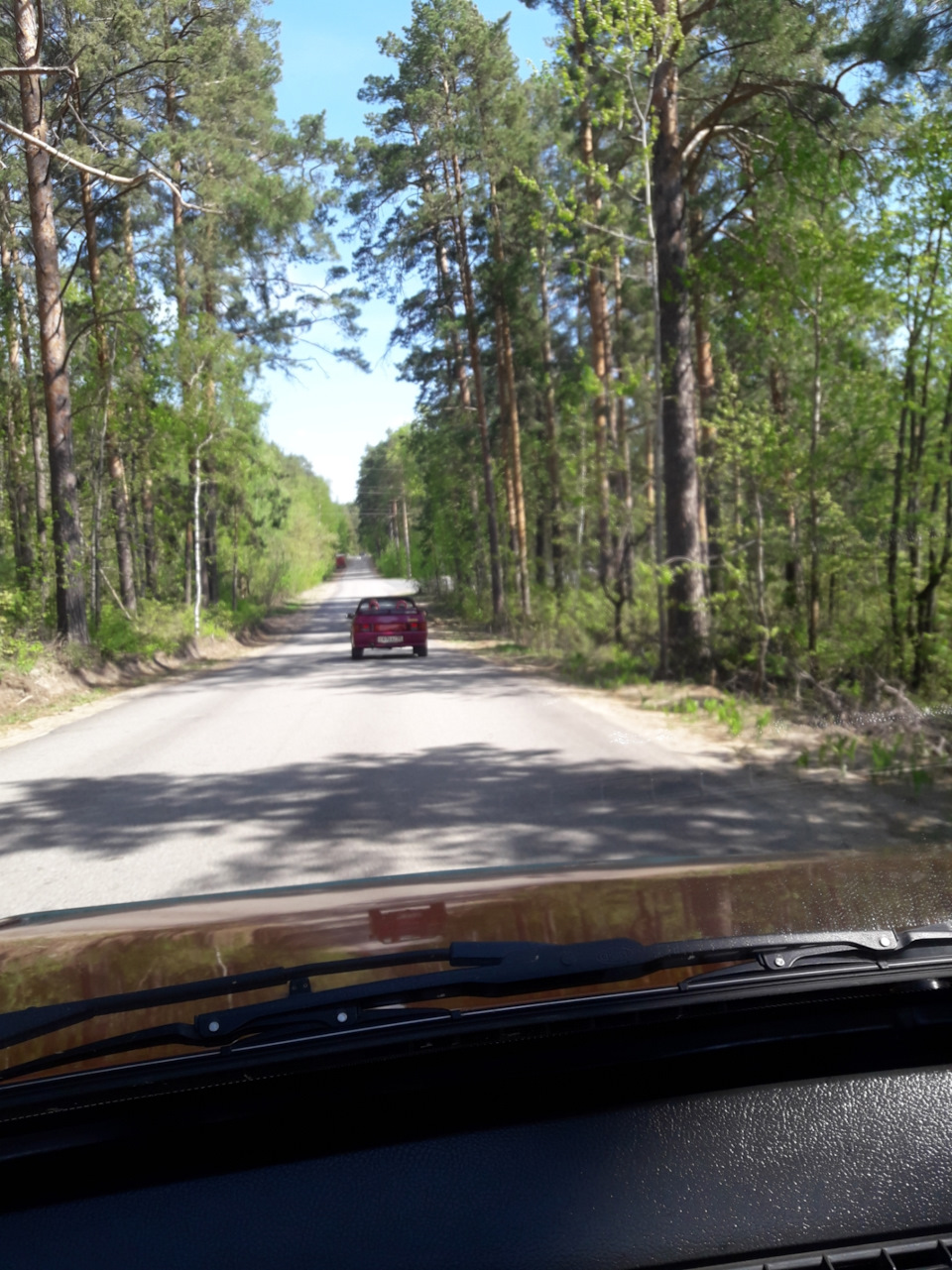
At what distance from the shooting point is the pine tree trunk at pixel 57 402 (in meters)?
19.5

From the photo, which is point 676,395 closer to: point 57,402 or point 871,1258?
point 57,402

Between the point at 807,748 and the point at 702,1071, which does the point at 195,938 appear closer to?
the point at 702,1071

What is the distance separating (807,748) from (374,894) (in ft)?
24.6

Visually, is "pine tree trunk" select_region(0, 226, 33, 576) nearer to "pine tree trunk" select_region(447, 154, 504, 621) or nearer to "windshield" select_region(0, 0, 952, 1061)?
"windshield" select_region(0, 0, 952, 1061)

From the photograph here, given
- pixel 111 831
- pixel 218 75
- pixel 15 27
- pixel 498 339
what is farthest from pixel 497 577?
pixel 111 831

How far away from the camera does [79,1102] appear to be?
2062mm

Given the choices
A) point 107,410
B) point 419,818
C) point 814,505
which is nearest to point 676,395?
point 814,505

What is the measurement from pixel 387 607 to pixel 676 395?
11091 mm

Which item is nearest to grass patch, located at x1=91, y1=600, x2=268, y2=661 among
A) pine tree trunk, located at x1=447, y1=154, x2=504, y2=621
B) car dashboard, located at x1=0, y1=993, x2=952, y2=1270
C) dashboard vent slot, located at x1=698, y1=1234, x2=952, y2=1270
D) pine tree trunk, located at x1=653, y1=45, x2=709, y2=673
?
pine tree trunk, located at x1=447, y1=154, x2=504, y2=621

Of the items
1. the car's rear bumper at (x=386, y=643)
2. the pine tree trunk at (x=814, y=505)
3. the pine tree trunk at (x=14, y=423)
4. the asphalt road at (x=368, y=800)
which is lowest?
the asphalt road at (x=368, y=800)

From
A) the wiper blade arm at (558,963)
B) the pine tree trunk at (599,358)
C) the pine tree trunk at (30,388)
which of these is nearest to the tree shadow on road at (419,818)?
the wiper blade arm at (558,963)

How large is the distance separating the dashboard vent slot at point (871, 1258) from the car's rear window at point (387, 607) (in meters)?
23.7

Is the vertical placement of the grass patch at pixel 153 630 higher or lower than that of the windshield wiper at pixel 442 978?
lower

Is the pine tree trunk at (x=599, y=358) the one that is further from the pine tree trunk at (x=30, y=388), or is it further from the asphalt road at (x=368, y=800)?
the pine tree trunk at (x=30, y=388)
